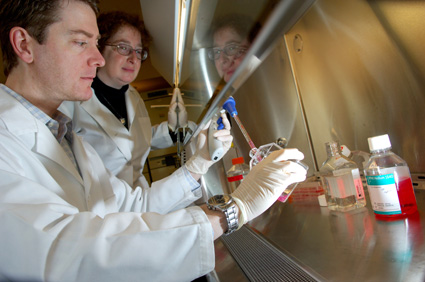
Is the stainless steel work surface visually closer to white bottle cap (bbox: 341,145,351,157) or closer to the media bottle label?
the media bottle label

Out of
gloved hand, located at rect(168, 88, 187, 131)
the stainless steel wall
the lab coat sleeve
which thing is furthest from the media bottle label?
gloved hand, located at rect(168, 88, 187, 131)

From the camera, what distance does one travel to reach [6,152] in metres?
0.69

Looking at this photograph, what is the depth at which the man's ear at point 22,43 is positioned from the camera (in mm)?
973

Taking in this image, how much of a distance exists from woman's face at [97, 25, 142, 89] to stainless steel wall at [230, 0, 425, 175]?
778mm

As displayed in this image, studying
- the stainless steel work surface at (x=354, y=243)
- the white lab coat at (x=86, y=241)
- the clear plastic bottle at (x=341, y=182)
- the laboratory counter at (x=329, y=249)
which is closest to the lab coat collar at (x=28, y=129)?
the white lab coat at (x=86, y=241)

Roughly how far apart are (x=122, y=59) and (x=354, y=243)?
4.92ft

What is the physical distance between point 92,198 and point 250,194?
Result: 0.65 m

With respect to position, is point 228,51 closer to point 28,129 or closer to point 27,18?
point 28,129

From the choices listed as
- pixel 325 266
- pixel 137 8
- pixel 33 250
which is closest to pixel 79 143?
pixel 33 250

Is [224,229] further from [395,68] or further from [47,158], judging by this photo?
[395,68]

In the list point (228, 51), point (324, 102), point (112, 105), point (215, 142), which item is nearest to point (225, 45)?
point (228, 51)

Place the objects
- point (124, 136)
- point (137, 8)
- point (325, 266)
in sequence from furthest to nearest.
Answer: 1. point (137, 8)
2. point (124, 136)
3. point (325, 266)

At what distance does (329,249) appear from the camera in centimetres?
72

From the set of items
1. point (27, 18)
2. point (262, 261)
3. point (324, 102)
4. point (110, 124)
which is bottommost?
point (262, 261)
